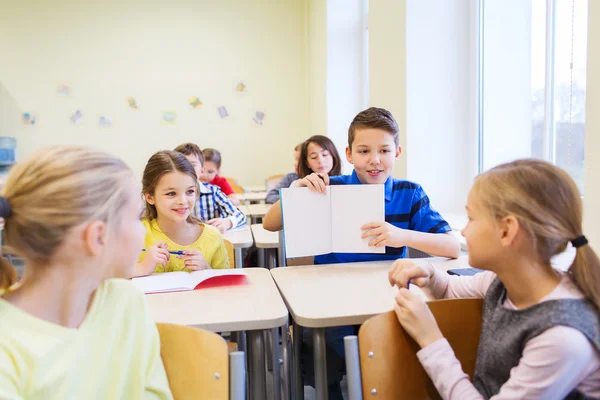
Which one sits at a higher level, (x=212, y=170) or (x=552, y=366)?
(x=212, y=170)

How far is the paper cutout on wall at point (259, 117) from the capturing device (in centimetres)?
600

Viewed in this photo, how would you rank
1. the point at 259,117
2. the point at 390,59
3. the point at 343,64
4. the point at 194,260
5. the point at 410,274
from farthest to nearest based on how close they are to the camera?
1. the point at 259,117
2. the point at 343,64
3. the point at 390,59
4. the point at 194,260
5. the point at 410,274

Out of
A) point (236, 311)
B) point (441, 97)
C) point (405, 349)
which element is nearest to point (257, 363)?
point (236, 311)

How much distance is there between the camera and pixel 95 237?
2.97 feet

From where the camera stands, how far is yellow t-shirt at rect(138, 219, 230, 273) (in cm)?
190

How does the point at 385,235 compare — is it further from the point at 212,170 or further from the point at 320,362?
the point at 212,170

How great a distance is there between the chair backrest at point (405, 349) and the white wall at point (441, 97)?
62.4 inches

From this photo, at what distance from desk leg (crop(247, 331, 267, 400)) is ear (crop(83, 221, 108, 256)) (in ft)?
1.53

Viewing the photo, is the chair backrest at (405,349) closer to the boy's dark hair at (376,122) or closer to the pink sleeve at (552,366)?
the pink sleeve at (552,366)

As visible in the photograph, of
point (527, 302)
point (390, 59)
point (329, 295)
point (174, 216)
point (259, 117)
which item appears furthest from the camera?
point (259, 117)

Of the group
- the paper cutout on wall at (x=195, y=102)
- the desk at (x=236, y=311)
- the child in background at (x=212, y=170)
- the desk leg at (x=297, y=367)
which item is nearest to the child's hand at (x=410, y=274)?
the desk at (x=236, y=311)

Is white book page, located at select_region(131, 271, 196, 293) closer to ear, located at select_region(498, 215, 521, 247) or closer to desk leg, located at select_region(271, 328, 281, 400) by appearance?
desk leg, located at select_region(271, 328, 281, 400)

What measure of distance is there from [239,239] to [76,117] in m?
4.05

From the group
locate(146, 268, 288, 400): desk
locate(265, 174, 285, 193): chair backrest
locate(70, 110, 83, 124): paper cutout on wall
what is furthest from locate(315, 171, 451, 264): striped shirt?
locate(70, 110, 83, 124): paper cutout on wall
